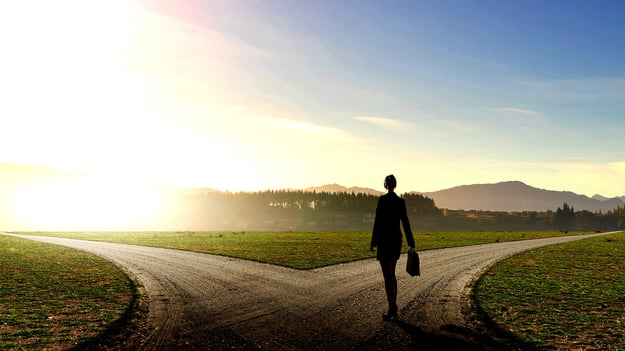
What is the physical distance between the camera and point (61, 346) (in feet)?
27.2

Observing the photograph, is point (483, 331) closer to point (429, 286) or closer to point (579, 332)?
point (579, 332)

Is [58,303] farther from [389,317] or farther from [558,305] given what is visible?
[558,305]

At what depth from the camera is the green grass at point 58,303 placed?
29.5 ft

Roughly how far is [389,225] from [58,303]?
10471mm

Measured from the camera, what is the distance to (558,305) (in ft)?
40.9

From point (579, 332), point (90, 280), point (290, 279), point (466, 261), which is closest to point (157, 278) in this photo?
point (90, 280)

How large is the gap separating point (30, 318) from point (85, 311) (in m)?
1.28

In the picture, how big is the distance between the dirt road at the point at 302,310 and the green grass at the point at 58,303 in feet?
4.00

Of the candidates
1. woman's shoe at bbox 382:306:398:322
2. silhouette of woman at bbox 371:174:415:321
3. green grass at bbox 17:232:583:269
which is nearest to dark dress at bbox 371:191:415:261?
silhouette of woman at bbox 371:174:415:321

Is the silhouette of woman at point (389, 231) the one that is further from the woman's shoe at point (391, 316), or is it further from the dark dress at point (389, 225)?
the woman's shoe at point (391, 316)

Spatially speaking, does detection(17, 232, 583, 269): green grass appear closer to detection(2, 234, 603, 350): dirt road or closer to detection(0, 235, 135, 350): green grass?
detection(2, 234, 603, 350): dirt road

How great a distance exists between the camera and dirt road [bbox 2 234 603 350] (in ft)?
27.6

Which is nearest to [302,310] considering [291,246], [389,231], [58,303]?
[389,231]

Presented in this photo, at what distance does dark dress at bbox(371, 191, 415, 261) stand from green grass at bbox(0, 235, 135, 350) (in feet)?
23.2
